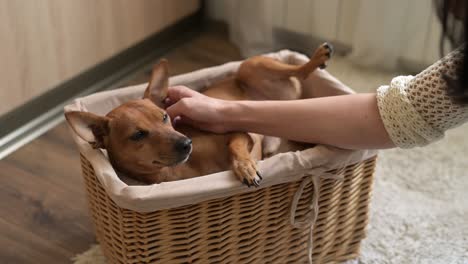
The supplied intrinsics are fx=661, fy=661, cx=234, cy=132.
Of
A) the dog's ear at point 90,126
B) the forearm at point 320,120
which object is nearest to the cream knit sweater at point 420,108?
the forearm at point 320,120

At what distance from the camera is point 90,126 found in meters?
1.37

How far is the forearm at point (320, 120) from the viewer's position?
1355 mm

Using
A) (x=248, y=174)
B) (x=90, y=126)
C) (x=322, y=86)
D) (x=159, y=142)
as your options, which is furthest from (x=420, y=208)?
(x=90, y=126)

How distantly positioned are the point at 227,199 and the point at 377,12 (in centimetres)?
120

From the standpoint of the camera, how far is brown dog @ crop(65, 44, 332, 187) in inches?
52.7

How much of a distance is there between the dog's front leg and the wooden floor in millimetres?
488

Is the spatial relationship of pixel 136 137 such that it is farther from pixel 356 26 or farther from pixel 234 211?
pixel 356 26

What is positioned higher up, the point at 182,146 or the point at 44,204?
the point at 182,146

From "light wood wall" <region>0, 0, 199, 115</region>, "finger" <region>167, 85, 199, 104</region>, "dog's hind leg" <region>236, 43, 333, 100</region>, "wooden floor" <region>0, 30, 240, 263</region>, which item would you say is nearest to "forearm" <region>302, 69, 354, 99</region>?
"dog's hind leg" <region>236, 43, 333, 100</region>

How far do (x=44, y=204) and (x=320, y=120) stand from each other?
822 millimetres

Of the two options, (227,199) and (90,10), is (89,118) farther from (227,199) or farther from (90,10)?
(90,10)

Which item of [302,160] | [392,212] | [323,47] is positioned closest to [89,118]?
[302,160]

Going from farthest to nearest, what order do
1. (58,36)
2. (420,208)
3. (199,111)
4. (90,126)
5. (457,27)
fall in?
(58,36), (420,208), (199,111), (90,126), (457,27)

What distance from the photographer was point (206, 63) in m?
2.46
